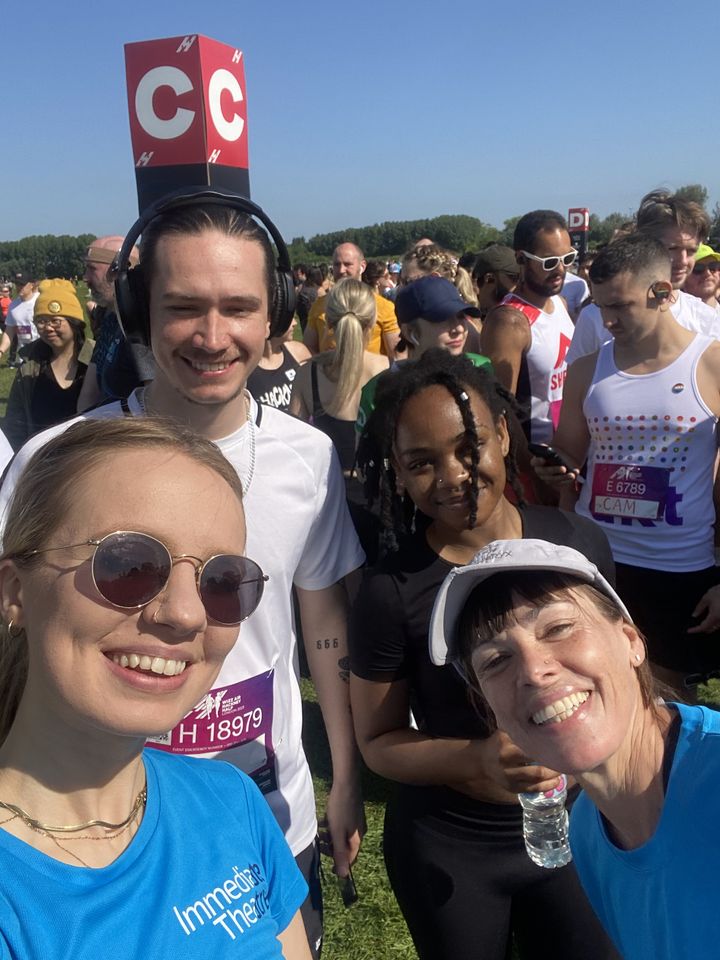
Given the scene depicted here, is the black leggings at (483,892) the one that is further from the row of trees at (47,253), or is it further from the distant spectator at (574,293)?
the row of trees at (47,253)

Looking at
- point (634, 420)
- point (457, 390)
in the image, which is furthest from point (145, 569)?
point (634, 420)

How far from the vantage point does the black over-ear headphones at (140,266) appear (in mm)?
1664

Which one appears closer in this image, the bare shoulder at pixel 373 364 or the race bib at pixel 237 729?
the race bib at pixel 237 729

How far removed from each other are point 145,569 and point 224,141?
4281 mm

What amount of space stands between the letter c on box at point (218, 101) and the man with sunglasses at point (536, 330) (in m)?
1.87

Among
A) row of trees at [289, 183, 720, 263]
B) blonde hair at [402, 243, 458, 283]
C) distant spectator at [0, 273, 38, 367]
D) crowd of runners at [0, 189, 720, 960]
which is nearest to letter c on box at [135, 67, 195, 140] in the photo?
crowd of runners at [0, 189, 720, 960]

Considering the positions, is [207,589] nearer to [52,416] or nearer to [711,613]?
[711,613]

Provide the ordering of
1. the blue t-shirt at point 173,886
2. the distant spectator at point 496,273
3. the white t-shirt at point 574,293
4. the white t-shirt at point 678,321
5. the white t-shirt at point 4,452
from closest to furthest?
1. the blue t-shirt at point 173,886
2. the white t-shirt at point 4,452
3. the white t-shirt at point 678,321
4. the distant spectator at point 496,273
5. the white t-shirt at point 574,293

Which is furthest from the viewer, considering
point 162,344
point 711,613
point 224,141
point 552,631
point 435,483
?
point 224,141

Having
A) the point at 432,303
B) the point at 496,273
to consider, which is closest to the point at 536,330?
the point at 432,303

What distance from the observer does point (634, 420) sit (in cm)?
323

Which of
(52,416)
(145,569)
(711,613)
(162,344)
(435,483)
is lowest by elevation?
(711,613)

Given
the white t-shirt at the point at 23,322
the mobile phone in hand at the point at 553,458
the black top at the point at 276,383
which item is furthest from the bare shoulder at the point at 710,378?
the white t-shirt at the point at 23,322

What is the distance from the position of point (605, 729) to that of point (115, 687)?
854mm
